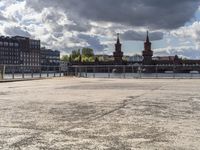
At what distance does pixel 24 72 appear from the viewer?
113 feet

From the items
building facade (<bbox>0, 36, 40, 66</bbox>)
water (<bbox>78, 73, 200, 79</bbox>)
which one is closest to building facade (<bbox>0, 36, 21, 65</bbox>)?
building facade (<bbox>0, 36, 40, 66</bbox>)

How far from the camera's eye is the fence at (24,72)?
33.3 meters

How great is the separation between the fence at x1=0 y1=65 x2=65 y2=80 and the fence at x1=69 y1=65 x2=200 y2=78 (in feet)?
13.5

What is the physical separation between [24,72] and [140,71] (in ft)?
38.6

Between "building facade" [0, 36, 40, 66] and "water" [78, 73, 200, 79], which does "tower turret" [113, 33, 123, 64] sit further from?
"water" [78, 73, 200, 79]

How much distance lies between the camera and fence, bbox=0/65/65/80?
33.3 m

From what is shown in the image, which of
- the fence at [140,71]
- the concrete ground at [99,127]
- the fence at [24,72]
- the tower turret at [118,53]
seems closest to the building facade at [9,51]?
the tower turret at [118,53]

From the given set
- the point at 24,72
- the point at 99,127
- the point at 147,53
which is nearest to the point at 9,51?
the point at 147,53

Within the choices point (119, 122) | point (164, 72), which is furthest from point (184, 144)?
point (164, 72)

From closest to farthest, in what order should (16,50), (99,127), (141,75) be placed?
(99,127), (141,75), (16,50)

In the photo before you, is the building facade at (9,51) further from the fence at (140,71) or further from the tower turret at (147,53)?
the fence at (140,71)

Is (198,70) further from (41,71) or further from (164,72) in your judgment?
(41,71)

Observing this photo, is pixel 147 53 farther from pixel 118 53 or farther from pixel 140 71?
pixel 140 71

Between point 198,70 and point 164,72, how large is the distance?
4.19 metres
